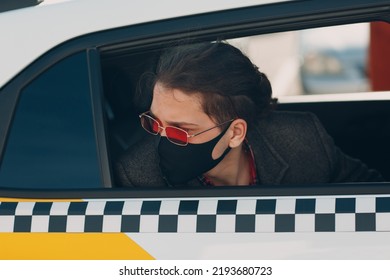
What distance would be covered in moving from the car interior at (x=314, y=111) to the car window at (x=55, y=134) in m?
0.22

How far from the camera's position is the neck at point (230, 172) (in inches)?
111

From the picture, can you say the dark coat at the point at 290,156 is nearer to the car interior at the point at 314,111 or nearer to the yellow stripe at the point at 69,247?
the car interior at the point at 314,111

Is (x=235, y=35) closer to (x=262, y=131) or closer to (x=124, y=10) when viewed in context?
(x=124, y=10)

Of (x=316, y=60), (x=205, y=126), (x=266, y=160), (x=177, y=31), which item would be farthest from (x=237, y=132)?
(x=316, y=60)

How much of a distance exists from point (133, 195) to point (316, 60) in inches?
398

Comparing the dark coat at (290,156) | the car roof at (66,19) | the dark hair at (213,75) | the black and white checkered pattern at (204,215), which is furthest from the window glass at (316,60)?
the black and white checkered pattern at (204,215)

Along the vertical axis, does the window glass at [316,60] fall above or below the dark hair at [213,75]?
below

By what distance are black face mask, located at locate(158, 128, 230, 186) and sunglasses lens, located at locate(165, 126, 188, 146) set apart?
0.01 meters

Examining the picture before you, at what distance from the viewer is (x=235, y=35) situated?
2520 millimetres

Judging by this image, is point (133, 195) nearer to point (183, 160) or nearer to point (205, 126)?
point (183, 160)

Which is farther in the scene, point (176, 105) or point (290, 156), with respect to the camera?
point (290, 156)

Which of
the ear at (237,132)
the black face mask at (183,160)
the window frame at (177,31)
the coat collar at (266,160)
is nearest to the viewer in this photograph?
the window frame at (177,31)

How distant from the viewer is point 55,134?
8.26 ft
